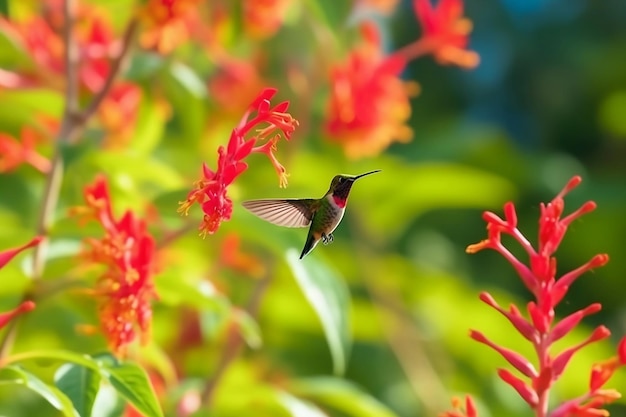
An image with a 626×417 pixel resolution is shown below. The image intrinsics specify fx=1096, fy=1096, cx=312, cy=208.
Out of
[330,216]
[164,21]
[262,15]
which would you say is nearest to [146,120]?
[262,15]

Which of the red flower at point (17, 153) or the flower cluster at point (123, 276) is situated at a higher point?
the red flower at point (17, 153)

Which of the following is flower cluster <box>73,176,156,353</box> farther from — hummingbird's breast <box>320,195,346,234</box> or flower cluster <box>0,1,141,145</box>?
flower cluster <box>0,1,141,145</box>

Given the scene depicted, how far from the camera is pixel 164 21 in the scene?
4.67 ft

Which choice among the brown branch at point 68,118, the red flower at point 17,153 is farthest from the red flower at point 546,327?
the red flower at point 17,153

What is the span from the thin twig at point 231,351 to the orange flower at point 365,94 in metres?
0.35

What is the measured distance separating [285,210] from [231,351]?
52 centimetres

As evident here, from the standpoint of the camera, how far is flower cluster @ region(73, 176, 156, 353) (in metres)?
1.09

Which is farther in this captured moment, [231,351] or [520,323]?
[231,351]

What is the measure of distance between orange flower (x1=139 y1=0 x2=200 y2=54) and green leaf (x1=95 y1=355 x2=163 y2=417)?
20.1 inches

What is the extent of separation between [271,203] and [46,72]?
0.76 metres

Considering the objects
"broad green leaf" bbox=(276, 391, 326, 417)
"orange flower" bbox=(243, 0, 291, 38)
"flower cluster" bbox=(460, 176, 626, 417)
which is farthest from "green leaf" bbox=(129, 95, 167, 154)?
"flower cluster" bbox=(460, 176, 626, 417)

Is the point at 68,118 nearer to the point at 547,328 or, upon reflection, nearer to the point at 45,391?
the point at 45,391

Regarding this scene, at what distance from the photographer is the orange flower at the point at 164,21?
55.2 inches

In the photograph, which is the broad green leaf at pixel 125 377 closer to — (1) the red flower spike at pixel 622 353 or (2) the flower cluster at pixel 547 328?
(2) the flower cluster at pixel 547 328
